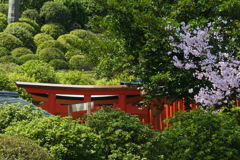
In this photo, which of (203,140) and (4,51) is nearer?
(203,140)

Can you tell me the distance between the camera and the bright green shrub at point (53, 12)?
38062 millimetres

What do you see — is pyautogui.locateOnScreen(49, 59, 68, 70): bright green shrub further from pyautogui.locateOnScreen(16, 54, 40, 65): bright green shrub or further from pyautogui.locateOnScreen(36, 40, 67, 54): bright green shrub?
pyautogui.locateOnScreen(36, 40, 67, 54): bright green shrub

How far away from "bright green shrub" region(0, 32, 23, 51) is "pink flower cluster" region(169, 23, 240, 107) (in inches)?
745

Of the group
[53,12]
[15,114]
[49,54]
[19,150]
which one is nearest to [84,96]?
[15,114]

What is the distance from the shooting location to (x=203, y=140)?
30.3 feet

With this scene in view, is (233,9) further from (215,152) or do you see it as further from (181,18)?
(215,152)

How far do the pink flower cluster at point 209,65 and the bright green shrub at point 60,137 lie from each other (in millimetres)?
3531

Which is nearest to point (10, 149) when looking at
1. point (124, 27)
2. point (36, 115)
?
point (36, 115)

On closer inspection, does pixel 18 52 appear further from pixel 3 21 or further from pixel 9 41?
pixel 3 21

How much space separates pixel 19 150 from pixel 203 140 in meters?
4.48

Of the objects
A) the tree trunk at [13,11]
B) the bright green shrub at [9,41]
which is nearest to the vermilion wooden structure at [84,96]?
the bright green shrub at [9,41]

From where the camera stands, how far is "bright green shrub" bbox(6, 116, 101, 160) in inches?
291

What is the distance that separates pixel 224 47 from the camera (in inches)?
446

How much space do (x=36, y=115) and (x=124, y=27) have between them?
4086mm
